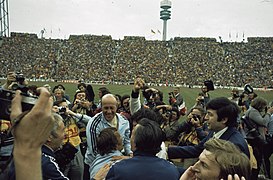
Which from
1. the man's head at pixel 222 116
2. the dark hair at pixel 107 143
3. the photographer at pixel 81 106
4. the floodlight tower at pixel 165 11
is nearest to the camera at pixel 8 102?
the dark hair at pixel 107 143

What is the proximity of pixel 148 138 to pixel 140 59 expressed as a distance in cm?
5445

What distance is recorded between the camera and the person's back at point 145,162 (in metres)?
2.46

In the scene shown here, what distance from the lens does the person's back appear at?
246 centimetres

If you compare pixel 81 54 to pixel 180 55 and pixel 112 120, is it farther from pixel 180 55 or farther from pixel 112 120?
pixel 112 120

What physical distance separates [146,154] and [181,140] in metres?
2.72

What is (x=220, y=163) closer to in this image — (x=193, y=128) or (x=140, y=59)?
(x=193, y=128)

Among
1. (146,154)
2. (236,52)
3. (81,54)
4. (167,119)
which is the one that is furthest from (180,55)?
(146,154)

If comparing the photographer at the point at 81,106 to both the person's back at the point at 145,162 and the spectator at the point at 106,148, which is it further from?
the person's back at the point at 145,162

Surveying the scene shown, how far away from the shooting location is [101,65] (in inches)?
2169

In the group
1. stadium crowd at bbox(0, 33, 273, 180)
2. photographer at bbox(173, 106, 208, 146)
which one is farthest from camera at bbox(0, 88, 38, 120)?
photographer at bbox(173, 106, 208, 146)

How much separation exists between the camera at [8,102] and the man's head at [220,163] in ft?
3.96

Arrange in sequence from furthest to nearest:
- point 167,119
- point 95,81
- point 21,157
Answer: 1. point 95,81
2. point 167,119
3. point 21,157

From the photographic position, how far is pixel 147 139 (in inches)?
105

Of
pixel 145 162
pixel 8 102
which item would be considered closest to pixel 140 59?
pixel 145 162
